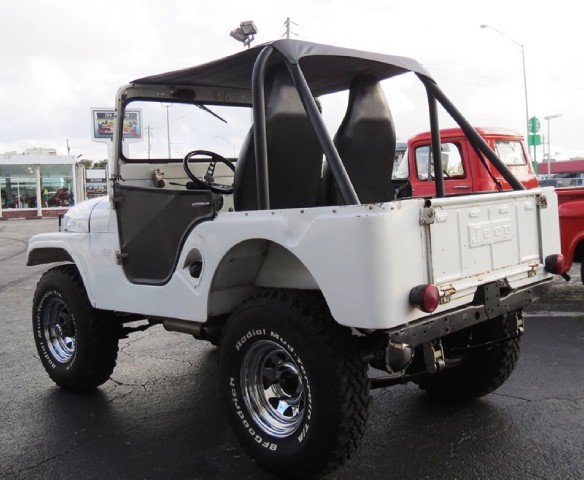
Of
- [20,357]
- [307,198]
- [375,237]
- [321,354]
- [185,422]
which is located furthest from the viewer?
[20,357]

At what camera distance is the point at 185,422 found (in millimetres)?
3990

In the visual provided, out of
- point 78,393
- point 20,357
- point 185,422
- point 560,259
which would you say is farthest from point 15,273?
point 560,259

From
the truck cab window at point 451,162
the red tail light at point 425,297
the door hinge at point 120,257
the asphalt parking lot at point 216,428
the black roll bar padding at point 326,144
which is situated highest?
the truck cab window at point 451,162

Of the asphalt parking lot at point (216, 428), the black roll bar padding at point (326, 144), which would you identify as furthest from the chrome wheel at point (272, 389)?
the black roll bar padding at point (326, 144)

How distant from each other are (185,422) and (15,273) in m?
9.73

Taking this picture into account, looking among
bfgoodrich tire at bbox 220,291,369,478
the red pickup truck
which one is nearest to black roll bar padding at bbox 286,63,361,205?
bfgoodrich tire at bbox 220,291,369,478

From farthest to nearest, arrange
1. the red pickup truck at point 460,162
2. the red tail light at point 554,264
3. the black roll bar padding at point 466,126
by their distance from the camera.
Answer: the red pickup truck at point 460,162 → the black roll bar padding at point 466,126 → the red tail light at point 554,264

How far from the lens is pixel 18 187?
4272 centimetres

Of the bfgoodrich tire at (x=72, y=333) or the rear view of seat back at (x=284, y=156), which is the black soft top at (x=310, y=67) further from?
the bfgoodrich tire at (x=72, y=333)

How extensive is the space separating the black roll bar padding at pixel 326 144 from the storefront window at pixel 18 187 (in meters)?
43.3

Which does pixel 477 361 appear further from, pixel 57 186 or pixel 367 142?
pixel 57 186

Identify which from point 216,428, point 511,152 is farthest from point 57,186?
point 216,428

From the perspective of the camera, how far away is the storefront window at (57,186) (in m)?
42.8

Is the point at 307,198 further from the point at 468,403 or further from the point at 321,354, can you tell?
the point at 468,403
